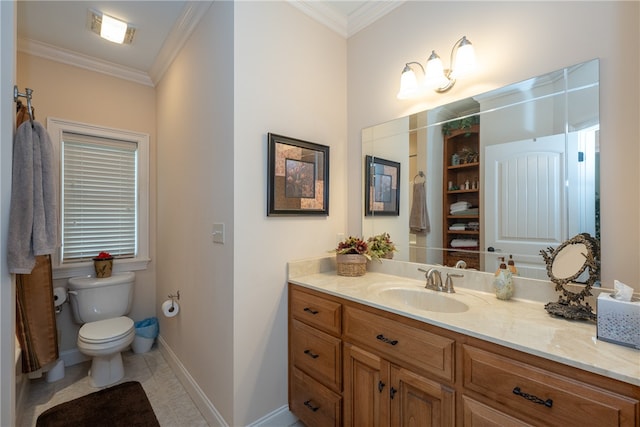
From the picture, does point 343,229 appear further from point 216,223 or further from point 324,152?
point 216,223

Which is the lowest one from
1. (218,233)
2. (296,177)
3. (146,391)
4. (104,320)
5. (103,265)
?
(146,391)

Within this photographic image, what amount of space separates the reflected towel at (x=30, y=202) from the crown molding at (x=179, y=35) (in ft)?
3.82

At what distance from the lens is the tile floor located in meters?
1.79

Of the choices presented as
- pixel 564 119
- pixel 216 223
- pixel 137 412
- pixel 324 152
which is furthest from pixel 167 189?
pixel 564 119

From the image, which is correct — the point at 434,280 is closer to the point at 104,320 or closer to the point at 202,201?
the point at 202,201

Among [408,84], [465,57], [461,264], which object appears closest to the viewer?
[465,57]

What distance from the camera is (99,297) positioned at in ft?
7.68

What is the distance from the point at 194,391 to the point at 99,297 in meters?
1.16

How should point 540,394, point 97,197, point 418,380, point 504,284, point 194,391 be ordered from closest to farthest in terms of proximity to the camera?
point 540,394 → point 418,380 → point 504,284 → point 194,391 → point 97,197

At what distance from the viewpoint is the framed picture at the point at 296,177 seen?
5.57ft

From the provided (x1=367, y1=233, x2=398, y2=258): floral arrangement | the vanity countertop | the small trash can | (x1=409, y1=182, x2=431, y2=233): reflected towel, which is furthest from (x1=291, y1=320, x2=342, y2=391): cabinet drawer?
the small trash can

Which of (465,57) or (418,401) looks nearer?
(418,401)

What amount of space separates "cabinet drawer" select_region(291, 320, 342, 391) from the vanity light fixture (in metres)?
1.51

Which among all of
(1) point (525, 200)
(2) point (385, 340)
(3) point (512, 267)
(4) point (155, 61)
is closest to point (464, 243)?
(3) point (512, 267)
